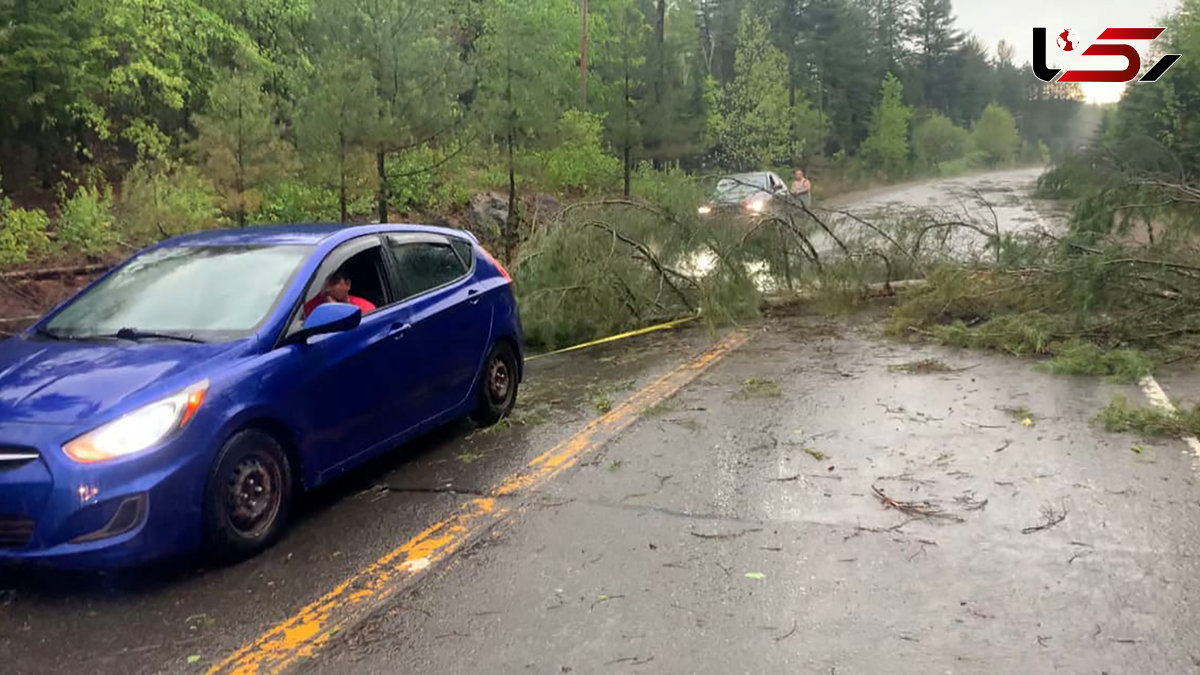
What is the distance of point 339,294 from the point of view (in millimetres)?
5875

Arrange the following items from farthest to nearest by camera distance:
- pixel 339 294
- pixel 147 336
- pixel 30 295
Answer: pixel 30 295 → pixel 339 294 → pixel 147 336

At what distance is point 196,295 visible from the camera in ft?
17.9

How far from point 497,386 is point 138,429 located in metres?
3.35

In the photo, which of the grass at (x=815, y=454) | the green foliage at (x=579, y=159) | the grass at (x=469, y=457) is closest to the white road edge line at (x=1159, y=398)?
the grass at (x=815, y=454)

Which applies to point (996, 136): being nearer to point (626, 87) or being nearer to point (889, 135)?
point (889, 135)

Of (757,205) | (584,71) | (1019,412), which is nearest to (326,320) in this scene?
(1019,412)

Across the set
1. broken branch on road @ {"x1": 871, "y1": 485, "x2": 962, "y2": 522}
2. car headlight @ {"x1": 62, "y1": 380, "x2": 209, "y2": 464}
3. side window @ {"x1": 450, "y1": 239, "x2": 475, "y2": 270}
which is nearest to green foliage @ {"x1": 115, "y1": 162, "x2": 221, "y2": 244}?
side window @ {"x1": 450, "y1": 239, "x2": 475, "y2": 270}

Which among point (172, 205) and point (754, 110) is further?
point (754, 110)

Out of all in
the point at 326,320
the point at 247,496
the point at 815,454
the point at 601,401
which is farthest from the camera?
the point at 601,401

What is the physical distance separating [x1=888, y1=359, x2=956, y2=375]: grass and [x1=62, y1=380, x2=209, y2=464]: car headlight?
21.8 ft

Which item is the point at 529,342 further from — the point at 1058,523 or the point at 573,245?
the point at 1058,523

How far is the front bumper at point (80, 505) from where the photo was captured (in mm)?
4051

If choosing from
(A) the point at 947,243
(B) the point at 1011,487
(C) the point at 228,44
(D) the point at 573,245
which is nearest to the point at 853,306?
(A) the point at 947,243

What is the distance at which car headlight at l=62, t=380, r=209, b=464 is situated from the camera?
4.11 metres
